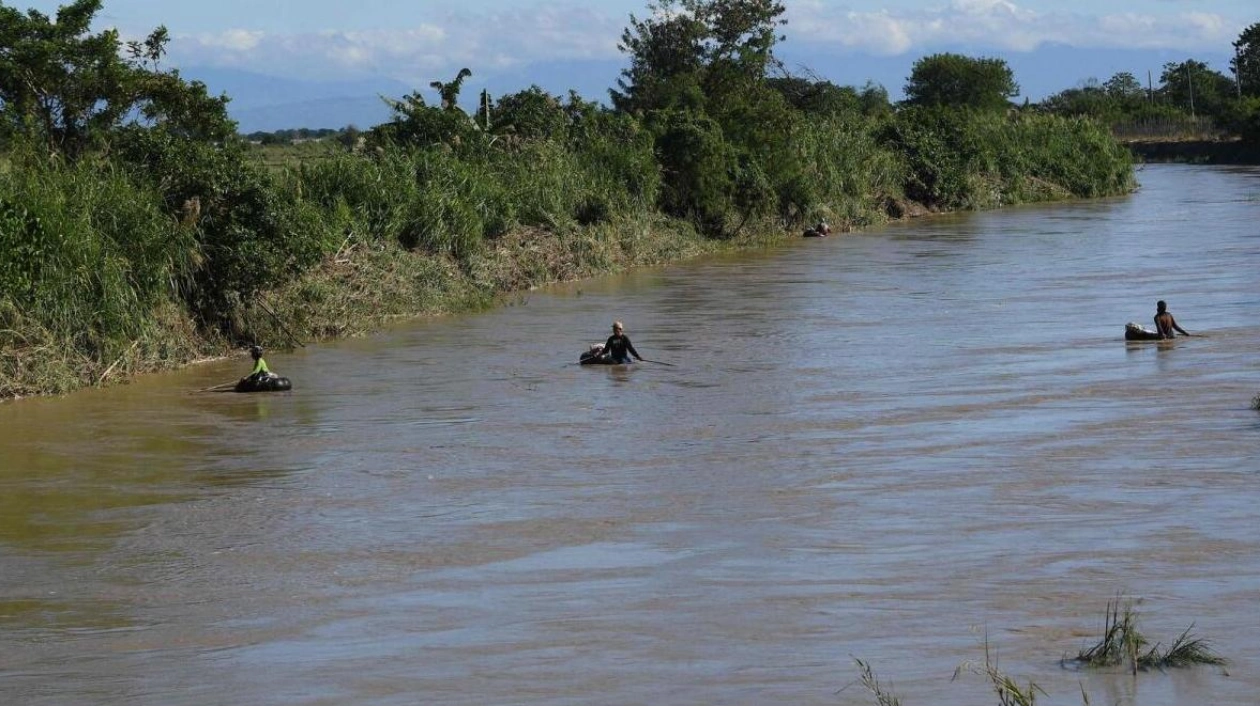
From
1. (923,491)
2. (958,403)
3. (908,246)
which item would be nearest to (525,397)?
(958,403)

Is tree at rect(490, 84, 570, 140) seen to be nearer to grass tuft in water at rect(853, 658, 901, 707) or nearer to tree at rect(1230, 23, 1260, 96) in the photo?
grass tuft in water at rect(853, 658, 901, 707)

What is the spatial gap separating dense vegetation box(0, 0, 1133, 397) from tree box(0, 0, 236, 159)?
35mm

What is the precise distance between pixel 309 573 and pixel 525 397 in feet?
27.7

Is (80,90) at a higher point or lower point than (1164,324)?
higher

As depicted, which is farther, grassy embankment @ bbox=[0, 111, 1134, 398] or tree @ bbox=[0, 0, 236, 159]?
tree @ bbox=[0, 0, 236, 159]

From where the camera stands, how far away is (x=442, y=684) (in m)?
9.21

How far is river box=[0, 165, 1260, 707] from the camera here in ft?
31.1

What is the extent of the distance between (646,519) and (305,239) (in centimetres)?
1250

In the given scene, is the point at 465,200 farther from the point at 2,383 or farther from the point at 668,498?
the point at 668,498

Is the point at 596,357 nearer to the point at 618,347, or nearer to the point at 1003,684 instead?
the point at 618,347

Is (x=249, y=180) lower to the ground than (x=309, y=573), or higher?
higher

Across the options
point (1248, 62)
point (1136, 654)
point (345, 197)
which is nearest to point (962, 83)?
point (1248, 62)

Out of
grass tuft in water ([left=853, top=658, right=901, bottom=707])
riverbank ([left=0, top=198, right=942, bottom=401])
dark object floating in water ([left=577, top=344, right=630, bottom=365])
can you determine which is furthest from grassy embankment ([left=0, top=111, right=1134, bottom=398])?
grass tuft in water ([left=853, top=658, right=901, bottom=707])

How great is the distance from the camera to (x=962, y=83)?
91.8 m
